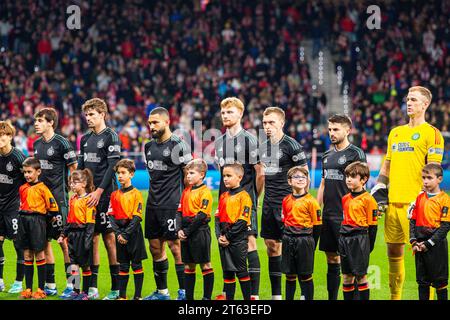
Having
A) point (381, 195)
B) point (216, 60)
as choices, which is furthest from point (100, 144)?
point (216, 60)

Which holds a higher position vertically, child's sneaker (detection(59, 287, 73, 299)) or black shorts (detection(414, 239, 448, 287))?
black shorts (detection(414, 239, 448, 287))

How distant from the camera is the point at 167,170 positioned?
9.20m

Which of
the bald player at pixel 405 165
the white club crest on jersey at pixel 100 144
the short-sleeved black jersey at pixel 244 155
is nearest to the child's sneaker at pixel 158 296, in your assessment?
the short-sleeved black jersey at pixel 244 155

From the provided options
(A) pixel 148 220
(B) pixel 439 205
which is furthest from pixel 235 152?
(B) pixel 439 205

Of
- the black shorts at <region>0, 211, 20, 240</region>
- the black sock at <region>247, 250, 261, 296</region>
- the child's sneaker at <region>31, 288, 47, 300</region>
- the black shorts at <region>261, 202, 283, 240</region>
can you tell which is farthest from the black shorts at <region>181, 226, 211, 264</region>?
the black shorts at <region>0, 211, 20, 240</region>

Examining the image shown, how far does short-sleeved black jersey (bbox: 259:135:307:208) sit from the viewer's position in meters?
8.98

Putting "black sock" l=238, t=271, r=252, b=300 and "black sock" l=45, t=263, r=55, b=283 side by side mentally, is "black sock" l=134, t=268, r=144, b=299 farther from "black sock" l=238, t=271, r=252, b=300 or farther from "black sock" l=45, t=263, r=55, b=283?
"black sock" l=238, t=271, r=252, b=300

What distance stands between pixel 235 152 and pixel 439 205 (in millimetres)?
2253

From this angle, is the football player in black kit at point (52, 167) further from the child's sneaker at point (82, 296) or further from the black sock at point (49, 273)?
the child's sneaker at point (82, 296)

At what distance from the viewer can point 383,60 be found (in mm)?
29016

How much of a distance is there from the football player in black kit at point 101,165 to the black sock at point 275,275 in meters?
1.74

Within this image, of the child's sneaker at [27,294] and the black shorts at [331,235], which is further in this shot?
the child's sneaker at [27,294]

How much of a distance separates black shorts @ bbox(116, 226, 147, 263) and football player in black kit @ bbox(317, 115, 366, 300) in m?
1.97

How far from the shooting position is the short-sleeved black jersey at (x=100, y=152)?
30.7 feet
